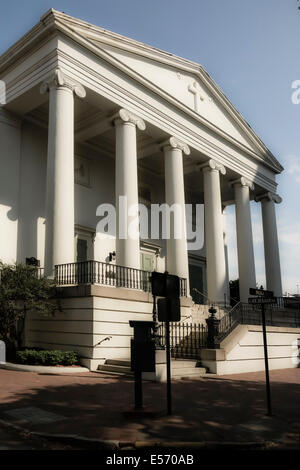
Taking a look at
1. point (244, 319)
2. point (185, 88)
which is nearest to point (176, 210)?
point (244, 319)

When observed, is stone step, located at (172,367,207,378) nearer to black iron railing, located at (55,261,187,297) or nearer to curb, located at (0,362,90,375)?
curb, located at (0,362,90,375)

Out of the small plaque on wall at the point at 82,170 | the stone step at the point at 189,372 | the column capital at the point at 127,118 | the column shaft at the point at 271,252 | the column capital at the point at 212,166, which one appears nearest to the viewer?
the stone step at the point at 189,372

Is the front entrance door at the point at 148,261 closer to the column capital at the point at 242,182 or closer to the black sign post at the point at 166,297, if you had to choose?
the column capital at the point at 242,182

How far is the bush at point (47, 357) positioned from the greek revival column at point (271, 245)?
18.2 metres

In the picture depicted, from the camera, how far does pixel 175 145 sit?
22281 millimetres

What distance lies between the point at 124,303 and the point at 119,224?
4.34m

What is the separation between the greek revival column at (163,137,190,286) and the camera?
69.1ft

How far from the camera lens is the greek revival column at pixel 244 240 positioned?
2642cm

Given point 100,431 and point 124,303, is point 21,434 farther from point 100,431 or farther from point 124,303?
point 124,303

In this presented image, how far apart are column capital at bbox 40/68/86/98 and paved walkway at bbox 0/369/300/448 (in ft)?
36.3

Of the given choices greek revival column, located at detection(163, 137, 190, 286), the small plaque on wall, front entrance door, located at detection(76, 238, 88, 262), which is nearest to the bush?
front entrance door, located at detection(76, 238, 88, 262)

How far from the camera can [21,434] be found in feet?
20.4

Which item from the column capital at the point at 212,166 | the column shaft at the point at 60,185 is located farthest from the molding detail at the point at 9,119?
the column capital at the point at 212,166
